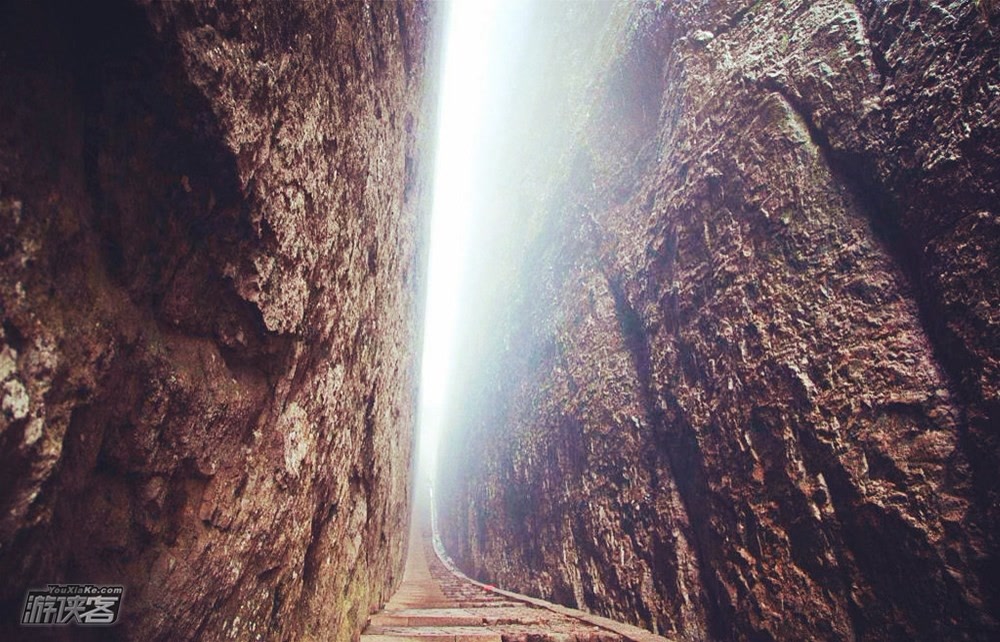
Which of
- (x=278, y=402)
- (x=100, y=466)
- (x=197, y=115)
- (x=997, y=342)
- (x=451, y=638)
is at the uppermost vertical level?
(x=197, y=115)

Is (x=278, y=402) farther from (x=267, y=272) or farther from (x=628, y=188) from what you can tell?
(x=628, y=188)

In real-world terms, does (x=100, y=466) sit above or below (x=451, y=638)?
above

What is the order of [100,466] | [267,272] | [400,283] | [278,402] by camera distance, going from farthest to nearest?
[400,283], [278,402], [267,272], [100,466]

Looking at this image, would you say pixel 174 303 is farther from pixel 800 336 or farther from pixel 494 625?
pixel 800 336

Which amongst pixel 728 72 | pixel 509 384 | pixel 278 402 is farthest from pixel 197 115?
pixel 509 384

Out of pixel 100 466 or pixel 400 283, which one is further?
pixel 400 283

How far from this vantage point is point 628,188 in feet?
22.7

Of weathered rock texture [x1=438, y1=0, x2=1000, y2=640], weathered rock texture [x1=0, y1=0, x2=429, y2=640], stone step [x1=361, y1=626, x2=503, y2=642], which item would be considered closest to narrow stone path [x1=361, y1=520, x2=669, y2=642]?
stone step [x1=361, y1=626, x2=503, y2=642]

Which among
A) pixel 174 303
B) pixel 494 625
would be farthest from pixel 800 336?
pixel 174 303

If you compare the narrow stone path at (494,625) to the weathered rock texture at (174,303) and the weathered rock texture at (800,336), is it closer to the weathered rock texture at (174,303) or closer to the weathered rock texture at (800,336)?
the weathered rock texture at (800,336)

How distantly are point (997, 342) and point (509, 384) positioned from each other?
384 inches

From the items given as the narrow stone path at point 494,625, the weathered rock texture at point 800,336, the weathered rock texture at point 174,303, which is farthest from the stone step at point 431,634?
the weathered rock texture at point 800,336

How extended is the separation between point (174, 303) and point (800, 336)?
4.40 m

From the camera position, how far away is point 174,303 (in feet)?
5.70
